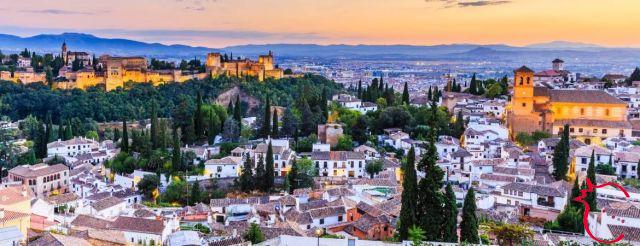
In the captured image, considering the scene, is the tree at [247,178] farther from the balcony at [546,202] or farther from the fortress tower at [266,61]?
the fortress tower at [266,61]

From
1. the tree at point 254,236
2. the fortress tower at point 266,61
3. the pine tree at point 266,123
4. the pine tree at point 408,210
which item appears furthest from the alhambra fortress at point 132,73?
the pine tree at point 408,210

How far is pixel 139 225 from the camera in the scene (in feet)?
64.2

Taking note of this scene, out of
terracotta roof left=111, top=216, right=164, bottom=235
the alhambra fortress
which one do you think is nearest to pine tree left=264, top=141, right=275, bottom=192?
terracotta roof left=111, top=216, right=164, bottom=235

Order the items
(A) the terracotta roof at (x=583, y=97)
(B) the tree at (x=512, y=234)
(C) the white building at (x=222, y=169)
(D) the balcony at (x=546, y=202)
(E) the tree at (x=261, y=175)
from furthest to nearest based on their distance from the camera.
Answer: (A) the terracotta roof at (x=583, y=97) < (C) the white building at (x=222, y=169) < (E) the tree at (x=261, y=175) < (D) the balcony at (x=546, y=202) < (B) the tree at (x=512, y=234)

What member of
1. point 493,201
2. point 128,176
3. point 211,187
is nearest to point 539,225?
point 493,201

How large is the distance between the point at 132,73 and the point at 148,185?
3341 cm

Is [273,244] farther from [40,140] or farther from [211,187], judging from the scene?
[40,140]

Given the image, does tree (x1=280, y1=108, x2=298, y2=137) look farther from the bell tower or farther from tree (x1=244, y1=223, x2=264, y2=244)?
tree (x1=244, y1=223, x2=264, y2=244)

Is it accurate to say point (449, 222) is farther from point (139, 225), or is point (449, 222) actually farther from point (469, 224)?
point (139, 225)

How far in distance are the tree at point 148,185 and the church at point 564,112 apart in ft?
68.7

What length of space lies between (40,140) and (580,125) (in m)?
34.5

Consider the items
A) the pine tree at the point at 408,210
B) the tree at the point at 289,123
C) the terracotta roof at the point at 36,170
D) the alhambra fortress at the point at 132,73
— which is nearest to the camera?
the pine tree at the point at 408,210

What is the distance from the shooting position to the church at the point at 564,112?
33938mm

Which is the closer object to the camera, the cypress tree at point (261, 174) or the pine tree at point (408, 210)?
the pine tree at point (408, 210)
